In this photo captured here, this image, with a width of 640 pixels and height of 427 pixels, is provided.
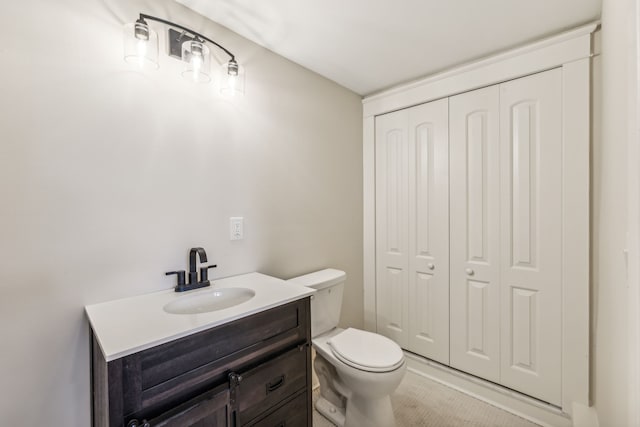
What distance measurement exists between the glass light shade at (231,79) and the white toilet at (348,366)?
45.1 inches

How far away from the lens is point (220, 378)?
101 cm

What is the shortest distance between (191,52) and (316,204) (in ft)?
3.72

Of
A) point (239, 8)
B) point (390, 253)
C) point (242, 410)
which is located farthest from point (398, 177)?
point (242, 410)

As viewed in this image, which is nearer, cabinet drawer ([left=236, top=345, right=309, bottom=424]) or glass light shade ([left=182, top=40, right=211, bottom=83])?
cabinet drawer ([left=236, top=345, right=309, bottom=424])

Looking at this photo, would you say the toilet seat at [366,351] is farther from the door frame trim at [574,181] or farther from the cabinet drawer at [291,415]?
the door frame trim at [574,181]

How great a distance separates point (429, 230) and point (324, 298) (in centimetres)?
93

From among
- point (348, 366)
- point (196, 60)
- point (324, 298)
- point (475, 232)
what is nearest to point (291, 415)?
point (348, 366)

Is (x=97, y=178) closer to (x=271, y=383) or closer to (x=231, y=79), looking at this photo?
(x=231, y=79)

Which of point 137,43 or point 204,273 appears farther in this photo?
point 204,273

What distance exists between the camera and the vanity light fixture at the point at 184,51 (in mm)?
1186

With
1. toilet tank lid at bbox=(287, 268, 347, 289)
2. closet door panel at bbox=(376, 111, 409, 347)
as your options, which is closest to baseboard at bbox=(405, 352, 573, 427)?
closet door panel at bbox=(376, 111, 409, 347)

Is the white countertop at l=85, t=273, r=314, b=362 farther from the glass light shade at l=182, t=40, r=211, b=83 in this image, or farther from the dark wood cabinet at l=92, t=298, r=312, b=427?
the glass light shade at l=182, t=40, r=211, b=83

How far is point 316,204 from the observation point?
2.04 metres

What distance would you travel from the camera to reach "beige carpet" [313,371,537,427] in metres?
1.68
